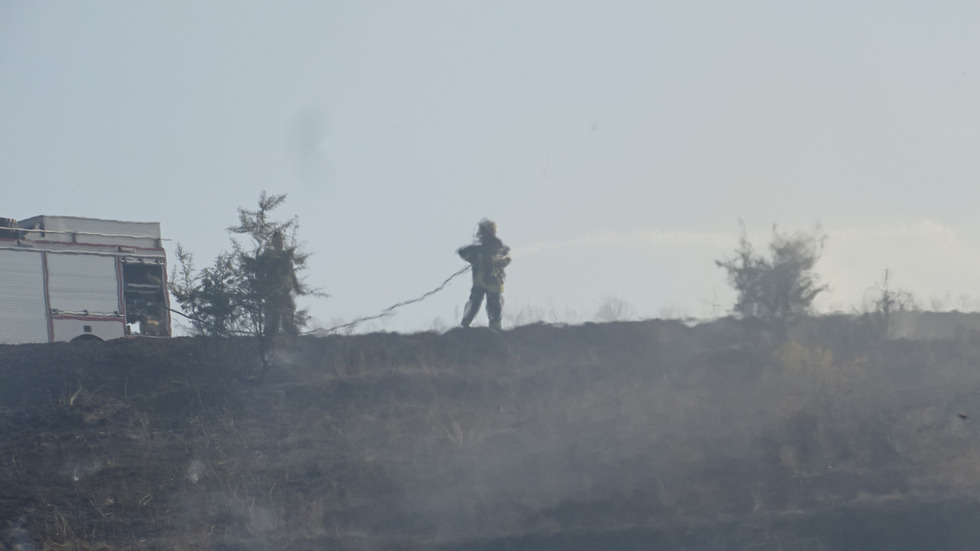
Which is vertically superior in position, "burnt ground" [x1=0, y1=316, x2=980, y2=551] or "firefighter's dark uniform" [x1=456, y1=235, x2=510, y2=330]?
"firefighter's dark uniform" [x1=456, y1=235, x2=510, y2=330]

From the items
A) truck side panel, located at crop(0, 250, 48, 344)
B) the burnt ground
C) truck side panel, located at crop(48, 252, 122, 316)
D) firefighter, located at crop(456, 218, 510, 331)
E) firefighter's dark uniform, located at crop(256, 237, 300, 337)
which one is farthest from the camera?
truck side panel, located at crop(48, 252, 122, 316)

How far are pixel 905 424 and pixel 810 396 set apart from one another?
1416 millimetres

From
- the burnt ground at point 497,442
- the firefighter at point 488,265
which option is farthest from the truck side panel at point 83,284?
the firefighter at point 488,265

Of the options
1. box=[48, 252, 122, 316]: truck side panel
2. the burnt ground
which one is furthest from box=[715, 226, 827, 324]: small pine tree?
box=[48, 252, 122, 316]: truck side panel

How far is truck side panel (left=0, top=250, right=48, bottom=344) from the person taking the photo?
65.4ft

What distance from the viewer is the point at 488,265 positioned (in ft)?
62.2

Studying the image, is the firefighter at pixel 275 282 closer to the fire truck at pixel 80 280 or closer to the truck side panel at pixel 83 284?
the fire truck at pixel 80 280

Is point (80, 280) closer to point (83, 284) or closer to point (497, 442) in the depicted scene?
point (83, 284)

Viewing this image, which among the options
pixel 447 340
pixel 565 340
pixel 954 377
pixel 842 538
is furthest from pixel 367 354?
pixel 954 377

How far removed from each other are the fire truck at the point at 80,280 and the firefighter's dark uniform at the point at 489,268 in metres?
5.69

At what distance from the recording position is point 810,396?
55.6 feet

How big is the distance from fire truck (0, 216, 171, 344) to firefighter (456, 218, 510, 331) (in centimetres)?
569

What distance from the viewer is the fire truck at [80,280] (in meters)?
20.2

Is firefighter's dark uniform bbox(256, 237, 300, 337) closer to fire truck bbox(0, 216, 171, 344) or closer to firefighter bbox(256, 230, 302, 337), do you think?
firefighter bbox(256, 230, 302, 337)
